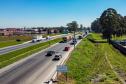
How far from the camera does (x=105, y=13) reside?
479ft

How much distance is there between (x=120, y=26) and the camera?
150375 mm

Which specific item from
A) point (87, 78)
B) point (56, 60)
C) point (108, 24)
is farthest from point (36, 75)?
point (108, 24)

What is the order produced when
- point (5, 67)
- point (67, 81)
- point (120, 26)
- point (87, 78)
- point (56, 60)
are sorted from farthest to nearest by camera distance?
1. point (120, 26)
2. point (56, 60)
3. point (5, 67)
4. point (87, 78)
5. point (67, 81)

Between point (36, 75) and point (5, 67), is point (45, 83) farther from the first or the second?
point (5, 67)

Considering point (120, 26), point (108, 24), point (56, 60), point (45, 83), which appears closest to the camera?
point (45, 83)

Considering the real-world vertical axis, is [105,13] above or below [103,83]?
above

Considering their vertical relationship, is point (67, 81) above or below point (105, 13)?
below

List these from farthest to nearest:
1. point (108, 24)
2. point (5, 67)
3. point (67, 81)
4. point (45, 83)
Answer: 1. point (108, 24)
2. point (5, 67)
3. point (67, 81)
4. point (45, 83)

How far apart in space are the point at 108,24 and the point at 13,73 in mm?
104738

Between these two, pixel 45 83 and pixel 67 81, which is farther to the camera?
pixel 67 81

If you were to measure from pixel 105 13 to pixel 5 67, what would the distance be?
108 metres

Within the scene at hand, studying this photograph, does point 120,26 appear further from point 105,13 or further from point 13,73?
point 13,73

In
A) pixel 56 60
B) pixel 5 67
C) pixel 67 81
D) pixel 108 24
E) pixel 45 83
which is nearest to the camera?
pixel 45 83

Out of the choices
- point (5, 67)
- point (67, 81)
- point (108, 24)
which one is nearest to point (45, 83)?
point (67, 81)
